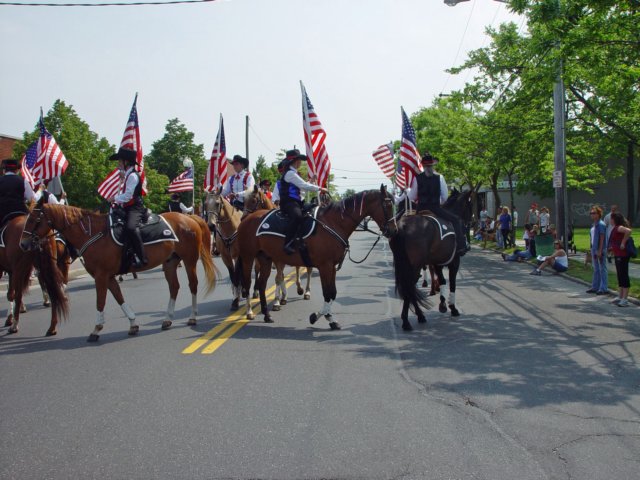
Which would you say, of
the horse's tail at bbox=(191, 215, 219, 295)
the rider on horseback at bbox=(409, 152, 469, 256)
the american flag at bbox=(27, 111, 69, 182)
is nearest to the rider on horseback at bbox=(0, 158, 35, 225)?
the horse's tail at bbox=(191, 215, 219, 295)

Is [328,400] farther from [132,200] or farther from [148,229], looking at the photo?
[132,200]

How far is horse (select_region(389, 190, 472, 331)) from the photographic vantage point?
9.30m

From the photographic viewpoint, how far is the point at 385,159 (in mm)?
26953

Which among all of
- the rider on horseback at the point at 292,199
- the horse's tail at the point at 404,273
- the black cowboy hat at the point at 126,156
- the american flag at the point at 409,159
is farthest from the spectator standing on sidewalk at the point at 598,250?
the black cowboy hat at the point at 126,156

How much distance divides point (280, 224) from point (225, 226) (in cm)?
215

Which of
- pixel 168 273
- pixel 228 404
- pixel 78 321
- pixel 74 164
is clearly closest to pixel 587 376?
pixel 228 404

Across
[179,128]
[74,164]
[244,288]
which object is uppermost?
[179,128]

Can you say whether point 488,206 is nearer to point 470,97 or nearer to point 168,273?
point 470,97

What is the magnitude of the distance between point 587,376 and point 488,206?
63.5m

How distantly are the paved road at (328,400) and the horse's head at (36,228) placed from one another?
1.40m

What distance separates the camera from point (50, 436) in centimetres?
489

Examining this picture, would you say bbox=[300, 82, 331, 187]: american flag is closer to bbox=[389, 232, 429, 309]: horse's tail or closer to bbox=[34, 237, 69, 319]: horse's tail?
bbox=[389, 232, 429, 309]: horse's tail

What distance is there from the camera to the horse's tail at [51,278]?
29.0ft

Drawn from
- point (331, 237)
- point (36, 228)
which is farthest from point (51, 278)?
point (331, 237)
